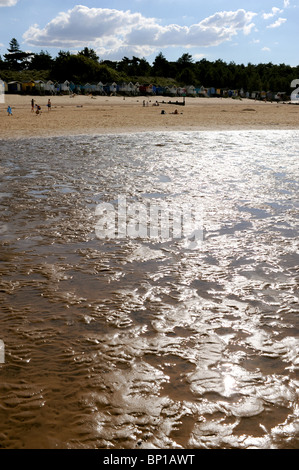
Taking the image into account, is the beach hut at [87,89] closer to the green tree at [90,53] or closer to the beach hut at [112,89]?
the beach hut at [112,89]

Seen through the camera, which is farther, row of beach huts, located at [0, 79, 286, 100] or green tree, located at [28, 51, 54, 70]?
green tree, located at [28, 51, 54, 70]

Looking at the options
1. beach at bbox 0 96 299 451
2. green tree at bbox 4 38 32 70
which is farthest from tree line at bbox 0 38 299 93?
beach at bbox 0 96 299 451

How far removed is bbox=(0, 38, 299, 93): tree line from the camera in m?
107

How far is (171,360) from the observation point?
418cm

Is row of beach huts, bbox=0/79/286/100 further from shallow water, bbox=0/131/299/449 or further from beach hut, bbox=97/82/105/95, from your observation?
shallow water, bbox=0/131/299/449

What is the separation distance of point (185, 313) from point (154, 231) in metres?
3.35

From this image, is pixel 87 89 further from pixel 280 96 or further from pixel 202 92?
pixel 280 96

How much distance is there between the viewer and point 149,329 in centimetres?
475

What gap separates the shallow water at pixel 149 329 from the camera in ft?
11.1

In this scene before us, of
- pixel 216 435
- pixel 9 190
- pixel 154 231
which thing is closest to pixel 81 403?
pixel 216 435

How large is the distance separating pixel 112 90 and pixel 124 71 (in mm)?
46313

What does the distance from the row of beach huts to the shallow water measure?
254 ft

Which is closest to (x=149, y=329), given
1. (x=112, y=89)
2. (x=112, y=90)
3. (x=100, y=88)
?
(x=100, y=88)
